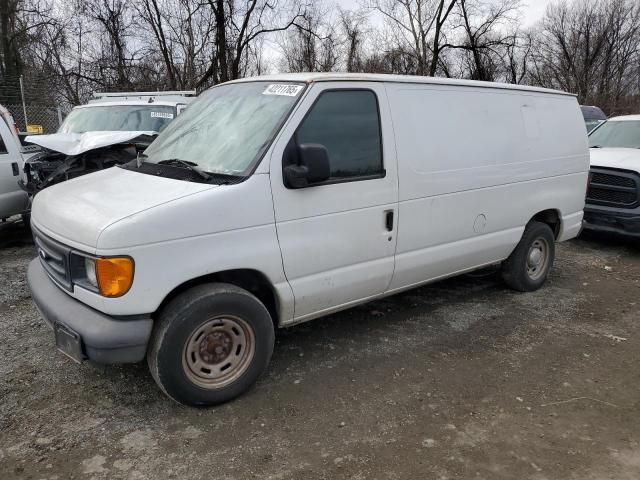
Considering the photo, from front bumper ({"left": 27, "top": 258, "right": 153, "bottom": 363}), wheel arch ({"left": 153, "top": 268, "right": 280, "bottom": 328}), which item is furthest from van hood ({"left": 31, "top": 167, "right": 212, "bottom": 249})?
wheel arch ({"left": 153, "top": 268, "right": 280, "bottom": 328})

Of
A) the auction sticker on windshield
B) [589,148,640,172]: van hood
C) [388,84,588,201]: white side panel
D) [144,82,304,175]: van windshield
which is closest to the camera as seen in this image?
[144,82,304,175]: van windshield

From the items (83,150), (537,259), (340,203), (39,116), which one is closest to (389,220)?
(340,203)

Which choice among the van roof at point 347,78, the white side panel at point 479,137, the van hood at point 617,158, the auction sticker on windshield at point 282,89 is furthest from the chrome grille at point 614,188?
the auction sticker on windshield at point 282,89

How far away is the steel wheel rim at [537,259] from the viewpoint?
5559mm

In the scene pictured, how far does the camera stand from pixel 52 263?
3428 millimetres

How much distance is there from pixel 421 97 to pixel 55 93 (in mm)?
18291

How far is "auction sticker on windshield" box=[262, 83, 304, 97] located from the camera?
11.7ft

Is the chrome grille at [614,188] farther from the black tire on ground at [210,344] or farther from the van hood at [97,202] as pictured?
the van hood at [97,202]

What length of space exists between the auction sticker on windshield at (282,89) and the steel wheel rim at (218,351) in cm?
155

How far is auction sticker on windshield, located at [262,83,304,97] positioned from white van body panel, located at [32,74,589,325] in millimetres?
83

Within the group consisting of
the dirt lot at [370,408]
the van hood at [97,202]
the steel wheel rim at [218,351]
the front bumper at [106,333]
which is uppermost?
the van hood at [97,202]

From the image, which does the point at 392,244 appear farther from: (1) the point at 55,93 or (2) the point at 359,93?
(1) the point at 55,93

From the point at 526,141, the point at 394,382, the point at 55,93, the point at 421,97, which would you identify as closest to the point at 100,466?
the point at 394,382

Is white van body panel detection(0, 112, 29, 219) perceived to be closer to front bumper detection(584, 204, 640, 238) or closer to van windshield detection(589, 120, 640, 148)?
front bumper detection(584, 204, 640, 238)
